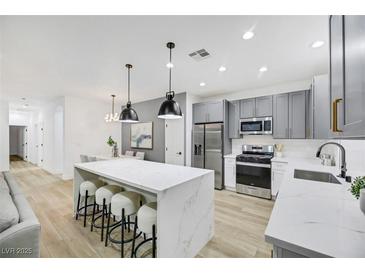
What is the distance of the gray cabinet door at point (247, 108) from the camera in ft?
13.0

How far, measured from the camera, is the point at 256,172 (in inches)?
142

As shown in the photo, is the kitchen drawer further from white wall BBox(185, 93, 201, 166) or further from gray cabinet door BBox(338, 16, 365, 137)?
gray cabinet door BBox(338, 16, 365, 137)

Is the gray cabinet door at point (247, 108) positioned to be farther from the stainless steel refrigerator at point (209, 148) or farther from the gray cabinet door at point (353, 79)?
the gray cabinet door at point (353, 79)

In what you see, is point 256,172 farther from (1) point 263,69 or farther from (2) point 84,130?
(2) point 84,130

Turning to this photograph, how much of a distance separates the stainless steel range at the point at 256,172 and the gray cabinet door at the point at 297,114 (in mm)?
628

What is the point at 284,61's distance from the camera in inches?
107

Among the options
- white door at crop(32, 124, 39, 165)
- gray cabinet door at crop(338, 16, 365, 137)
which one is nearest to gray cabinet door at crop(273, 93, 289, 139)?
gray cabinet door at crop(338, 16, 365, 137)

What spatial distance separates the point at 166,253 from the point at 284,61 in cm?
321

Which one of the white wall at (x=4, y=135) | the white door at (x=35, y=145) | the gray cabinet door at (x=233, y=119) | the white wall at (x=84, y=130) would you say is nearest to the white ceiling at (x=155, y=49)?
the gray cabinet door at (x=233, y=119)

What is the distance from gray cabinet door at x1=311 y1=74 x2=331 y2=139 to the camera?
262cm

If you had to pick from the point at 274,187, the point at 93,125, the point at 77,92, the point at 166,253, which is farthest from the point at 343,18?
the point at 93,125

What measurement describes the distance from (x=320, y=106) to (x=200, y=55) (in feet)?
7.02

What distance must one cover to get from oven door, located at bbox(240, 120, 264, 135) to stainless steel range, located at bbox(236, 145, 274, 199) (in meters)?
0.43
